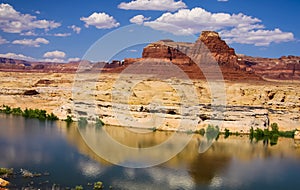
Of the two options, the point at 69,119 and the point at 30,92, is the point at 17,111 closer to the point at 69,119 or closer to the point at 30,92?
the point at 69,119

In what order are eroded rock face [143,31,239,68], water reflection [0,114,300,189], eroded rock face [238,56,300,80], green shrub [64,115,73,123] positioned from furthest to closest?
eroded rock face [238,56,300,80] → eroded rock face [143,31,239,68] → green shrub [64,115,73,123] → water reflection [0,114,300,189]

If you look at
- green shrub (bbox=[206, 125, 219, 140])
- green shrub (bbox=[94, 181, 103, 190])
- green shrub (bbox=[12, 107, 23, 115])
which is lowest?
green shrub (bbox=[94, 181, 103, 190])

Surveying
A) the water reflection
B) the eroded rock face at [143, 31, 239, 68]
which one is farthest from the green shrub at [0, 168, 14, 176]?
the eroded rock face at [143, 31, 239, 68]

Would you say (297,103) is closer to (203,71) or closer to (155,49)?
(203,71)

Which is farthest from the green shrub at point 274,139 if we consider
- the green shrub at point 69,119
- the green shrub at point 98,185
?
the green shrub at point 69,119

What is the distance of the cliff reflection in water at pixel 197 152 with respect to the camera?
16.6 meters

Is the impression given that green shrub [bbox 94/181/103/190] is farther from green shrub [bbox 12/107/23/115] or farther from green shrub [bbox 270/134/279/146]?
green shrub [bbox 12/107/23/115]

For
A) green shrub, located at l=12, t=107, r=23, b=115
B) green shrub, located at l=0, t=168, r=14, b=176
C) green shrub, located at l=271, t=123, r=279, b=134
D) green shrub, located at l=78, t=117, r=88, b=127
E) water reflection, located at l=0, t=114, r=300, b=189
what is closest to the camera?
green shrub, located at l=0, t=168, r=14, b=176

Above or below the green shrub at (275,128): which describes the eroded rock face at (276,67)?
above

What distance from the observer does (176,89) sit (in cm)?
3069

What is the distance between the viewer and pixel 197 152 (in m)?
20.7

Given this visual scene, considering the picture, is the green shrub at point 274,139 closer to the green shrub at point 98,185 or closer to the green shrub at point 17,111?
the green shrub at point 98,185

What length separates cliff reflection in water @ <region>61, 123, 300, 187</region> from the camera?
16641 millimetres

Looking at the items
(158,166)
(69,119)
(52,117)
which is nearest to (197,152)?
(158,166)
